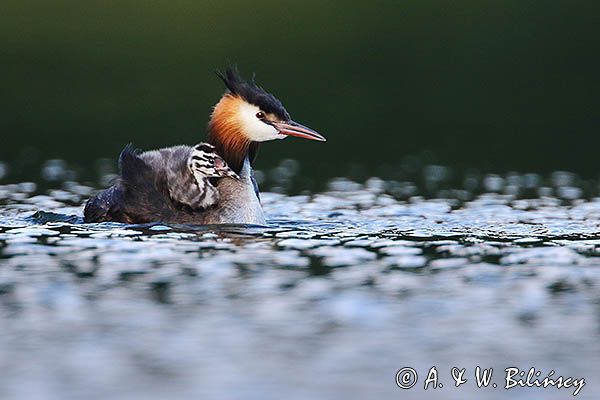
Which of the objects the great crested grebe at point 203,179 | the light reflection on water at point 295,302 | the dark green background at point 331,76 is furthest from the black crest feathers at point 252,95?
the dark green background at point 331,76

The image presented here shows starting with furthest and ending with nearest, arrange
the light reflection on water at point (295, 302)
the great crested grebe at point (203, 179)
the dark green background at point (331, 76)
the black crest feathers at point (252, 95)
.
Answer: the dark green background at point (331, 76), the black crest feathers at point (252, 95), the great crested grebe at point (203, 179), the light reflection on water at point (295, 302)

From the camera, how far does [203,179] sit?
12250mm

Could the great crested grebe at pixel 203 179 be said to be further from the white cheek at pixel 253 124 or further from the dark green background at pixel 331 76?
the dark green background at pixel 331 76

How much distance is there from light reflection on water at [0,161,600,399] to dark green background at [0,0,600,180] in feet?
17.0

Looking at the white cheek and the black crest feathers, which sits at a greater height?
the black crest feathers

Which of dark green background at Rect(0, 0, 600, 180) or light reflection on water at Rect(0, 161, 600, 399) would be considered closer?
light reflection on water at Rect(0, 161, 600, 399)

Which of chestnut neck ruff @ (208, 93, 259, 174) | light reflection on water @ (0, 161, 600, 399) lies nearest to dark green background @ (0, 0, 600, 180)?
chestnut neck ruff @ (208, 93, 259, 174)

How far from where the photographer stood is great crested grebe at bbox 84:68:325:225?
12.1 m

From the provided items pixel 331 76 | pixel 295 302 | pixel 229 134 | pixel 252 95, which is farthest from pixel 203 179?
pixel 331 76

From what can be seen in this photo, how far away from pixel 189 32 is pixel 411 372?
24.6 meters

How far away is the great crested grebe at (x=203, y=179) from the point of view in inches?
477

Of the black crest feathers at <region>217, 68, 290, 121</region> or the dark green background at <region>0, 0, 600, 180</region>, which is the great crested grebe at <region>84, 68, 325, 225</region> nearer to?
the black crest feathers at <region>217, 68, 290, 121</region>

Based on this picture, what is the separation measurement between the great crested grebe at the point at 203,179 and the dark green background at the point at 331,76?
408 cm

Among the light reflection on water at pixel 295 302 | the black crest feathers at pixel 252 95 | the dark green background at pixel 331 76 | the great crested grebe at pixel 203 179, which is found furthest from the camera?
the dark green background at pixel 331 76
